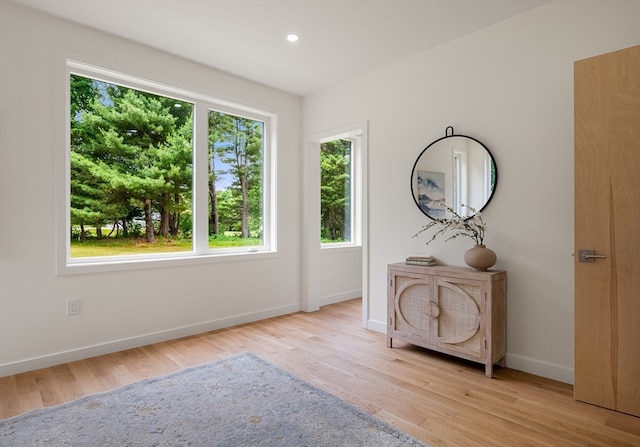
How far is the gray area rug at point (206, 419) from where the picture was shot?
6.16ft

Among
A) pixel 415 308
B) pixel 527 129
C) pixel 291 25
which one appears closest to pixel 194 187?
pixel 291 25

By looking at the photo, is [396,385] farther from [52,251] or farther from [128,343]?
[52,251]

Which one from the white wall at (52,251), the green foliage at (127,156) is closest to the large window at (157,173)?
the green foliage at (127,156)

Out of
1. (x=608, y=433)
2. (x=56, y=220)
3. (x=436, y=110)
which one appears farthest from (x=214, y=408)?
(x=436, y=110)

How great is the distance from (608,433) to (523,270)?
1.12m

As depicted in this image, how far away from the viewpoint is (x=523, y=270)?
2.77 metres

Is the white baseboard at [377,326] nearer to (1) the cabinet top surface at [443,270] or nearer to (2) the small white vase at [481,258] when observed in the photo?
(1) the cabinet top surface at [443,270]

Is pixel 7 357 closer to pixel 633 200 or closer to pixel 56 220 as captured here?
pixel 56 220

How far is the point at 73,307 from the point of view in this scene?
2979mm

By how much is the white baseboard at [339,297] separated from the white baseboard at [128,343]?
69 cm

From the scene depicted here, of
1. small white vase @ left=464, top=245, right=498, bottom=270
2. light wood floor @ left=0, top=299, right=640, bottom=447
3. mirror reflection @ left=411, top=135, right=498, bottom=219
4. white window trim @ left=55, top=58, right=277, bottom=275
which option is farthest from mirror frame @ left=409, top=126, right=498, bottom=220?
white window trim @ left=55, top=58, right=277, bottom=275

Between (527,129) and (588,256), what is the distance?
40.9 inches

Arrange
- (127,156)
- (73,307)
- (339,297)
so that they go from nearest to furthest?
(73,307), (127,156), (339,297)

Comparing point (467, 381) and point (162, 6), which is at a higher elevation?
point (162, 6)
